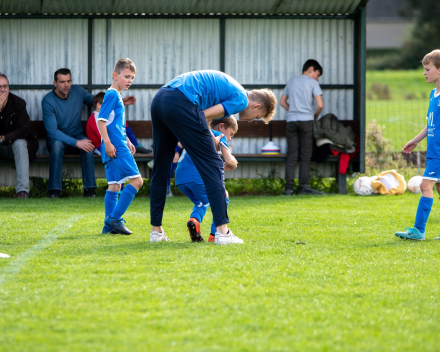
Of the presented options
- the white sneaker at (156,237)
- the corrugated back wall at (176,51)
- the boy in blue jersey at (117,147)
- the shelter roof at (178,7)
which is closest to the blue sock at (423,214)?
the white sneaker at (156,237)

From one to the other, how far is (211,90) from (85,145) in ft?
17.9

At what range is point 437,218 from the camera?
24.4 ft

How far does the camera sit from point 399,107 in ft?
61.4

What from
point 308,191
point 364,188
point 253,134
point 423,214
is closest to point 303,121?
point 253,134

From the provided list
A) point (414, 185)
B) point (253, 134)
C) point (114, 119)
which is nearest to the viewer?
point (114, 119)

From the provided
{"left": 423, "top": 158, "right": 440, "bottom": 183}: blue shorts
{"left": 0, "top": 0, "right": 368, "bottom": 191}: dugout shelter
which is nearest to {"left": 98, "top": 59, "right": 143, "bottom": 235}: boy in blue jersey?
Answer: {"left": 423, "top": 158, "right": 440, "bottom": 183}: blue shorts

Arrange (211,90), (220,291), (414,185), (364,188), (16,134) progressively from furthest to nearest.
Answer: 1. (414,185)
2. (364,188)
3. (16,134)
4. (211,90)
5. (220,291)

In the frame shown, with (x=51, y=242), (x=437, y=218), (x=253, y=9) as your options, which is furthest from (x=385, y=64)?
(x=51, y=242)

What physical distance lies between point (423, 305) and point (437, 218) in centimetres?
422

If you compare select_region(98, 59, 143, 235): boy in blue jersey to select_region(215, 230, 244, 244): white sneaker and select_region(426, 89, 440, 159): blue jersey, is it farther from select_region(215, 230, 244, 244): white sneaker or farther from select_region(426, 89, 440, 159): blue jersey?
select_region(426, 89, 440, 159): blue jersey

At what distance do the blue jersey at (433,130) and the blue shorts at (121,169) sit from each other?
273 centimetres

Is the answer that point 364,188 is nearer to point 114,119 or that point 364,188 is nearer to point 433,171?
point 433,171

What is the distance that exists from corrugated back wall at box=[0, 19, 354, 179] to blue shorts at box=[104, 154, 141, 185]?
16.9ft

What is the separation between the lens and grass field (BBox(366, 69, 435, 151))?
15734mm
